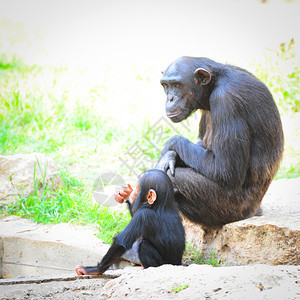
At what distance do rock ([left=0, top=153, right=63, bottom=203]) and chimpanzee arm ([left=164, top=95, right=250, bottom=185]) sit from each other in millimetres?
3007

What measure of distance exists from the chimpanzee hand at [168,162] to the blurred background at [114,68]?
2.71 metres

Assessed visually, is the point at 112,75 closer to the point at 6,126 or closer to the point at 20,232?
the point at 6,126

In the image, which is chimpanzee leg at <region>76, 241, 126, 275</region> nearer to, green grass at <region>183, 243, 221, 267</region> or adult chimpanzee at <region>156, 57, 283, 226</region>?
adult chimpanzee at <region>156, 57, 283, 226</region>

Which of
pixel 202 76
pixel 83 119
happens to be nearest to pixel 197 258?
pixel 202 76

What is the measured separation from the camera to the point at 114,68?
10.9 m

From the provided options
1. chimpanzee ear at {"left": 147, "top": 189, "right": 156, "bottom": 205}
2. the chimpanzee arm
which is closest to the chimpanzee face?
the chimpanzee arm

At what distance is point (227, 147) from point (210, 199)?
1.98ft

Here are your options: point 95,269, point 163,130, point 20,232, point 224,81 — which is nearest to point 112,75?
point 163,130

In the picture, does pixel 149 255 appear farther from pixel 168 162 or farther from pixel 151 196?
pixel 168 162

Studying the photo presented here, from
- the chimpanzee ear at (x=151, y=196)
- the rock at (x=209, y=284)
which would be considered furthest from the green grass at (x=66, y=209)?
the rock at (x=209, y=284)

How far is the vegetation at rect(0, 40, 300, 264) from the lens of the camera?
773cm

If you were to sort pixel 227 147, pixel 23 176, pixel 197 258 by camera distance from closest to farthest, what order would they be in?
pixel 227 147 → pixel 197 258 → pixel 23 176

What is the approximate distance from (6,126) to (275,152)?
18.6 feet

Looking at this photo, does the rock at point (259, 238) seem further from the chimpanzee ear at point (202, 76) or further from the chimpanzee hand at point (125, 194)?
the chimpanzee ear at point (202, 76)
